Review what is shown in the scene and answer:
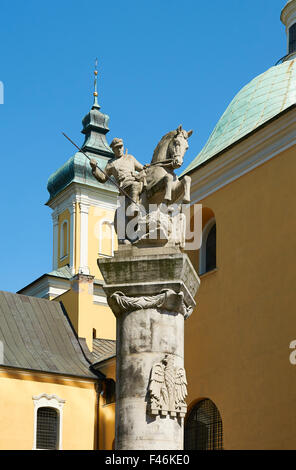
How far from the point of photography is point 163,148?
9.99 meters

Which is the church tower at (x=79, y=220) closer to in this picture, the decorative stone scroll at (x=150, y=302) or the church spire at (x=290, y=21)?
the church spire at (x=290, y=21)

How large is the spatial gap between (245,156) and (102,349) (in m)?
10.9

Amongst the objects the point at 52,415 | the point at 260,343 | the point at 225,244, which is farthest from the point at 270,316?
the point at 52,415

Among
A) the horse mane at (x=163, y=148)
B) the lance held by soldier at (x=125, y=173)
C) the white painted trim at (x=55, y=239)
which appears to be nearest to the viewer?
the lance held by soldier at (x=125, y=173)

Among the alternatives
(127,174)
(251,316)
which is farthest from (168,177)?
(251,316)

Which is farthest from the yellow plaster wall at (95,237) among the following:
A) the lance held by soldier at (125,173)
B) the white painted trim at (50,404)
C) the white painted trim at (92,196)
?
the lance held by soldier at (125,173)

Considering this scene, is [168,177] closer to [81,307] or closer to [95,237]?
[81,307]

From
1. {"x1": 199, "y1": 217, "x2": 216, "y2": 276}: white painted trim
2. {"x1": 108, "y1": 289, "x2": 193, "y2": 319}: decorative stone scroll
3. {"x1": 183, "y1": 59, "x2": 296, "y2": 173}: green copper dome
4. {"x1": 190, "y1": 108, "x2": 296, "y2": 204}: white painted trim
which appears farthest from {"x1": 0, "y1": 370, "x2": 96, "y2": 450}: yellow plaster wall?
{"x1": 108, "y1": 289, "x2": 193, "y2": 319}: decorative stone scroll

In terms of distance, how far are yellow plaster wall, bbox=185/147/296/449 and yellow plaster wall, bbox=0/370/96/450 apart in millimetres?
6350

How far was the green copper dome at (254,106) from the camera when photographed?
19047mm

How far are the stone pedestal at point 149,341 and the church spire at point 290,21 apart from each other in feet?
48.7

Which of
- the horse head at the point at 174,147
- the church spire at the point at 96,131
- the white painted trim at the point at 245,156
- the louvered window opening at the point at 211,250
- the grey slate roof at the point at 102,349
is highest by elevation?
the church spire at the point at 96,131
